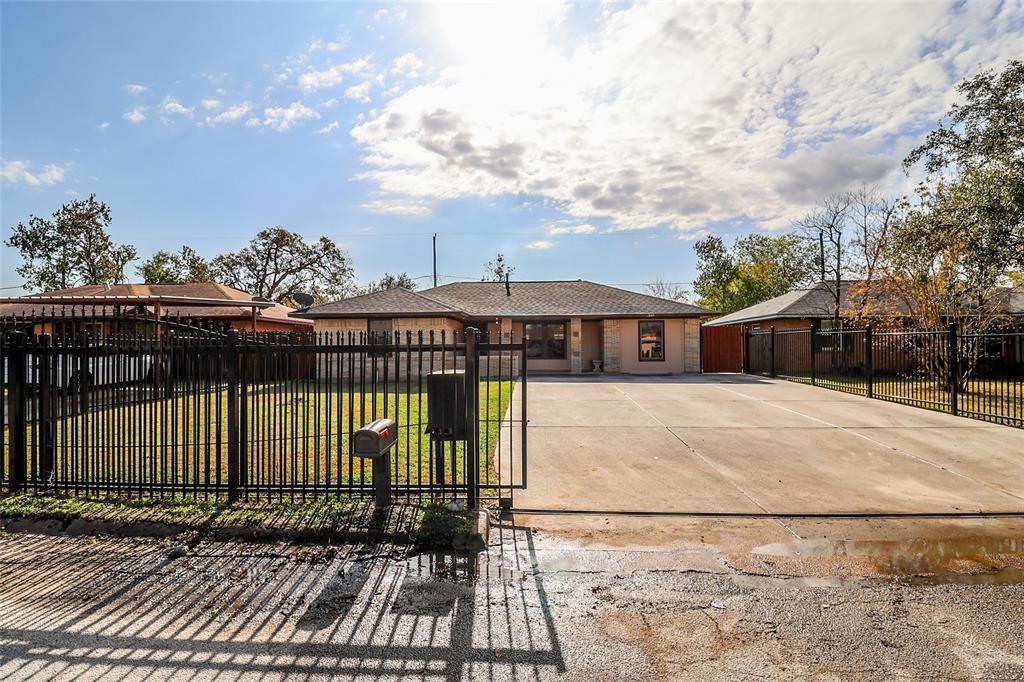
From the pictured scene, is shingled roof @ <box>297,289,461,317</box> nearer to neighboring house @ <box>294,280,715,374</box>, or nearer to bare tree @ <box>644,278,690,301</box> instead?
neighboring house @ <box>294,280,715,374</box>

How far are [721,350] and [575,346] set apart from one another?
7204 millimetres

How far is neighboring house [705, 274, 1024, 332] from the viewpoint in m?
21.2

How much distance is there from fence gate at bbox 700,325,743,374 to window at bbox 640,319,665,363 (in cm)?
294

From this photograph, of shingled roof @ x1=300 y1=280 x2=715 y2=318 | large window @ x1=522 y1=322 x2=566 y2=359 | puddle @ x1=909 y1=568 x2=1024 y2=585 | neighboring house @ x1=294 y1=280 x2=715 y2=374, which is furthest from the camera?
large window @ x1=522 y1=322 x2=566 y2=359

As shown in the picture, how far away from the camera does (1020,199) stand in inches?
520

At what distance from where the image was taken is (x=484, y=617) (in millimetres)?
3441

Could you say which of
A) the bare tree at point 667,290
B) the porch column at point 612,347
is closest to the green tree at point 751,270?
the bare tree at point 667,290

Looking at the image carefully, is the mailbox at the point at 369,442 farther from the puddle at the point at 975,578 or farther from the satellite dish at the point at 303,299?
the satellite dish at the point at 303,299

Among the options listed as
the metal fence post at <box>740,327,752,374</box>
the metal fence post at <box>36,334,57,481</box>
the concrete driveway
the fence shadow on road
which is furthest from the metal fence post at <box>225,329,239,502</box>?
the metal fence post at <box>740,327,752,374</box>

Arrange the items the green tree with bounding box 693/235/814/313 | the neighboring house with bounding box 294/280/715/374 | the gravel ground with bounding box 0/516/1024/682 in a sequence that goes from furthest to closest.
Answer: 1. the green tree with bounding box 693/235/814/313
2. the neighboring house with bounding box 294/280/715/374
3. the gravel ground with bounding box 0/516/1024/682

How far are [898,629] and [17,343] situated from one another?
7.97 metres

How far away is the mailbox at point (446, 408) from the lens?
5309mm

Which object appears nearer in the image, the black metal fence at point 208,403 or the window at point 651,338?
the black metal fence at point 208,403

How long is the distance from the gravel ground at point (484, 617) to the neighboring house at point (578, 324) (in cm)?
1719
